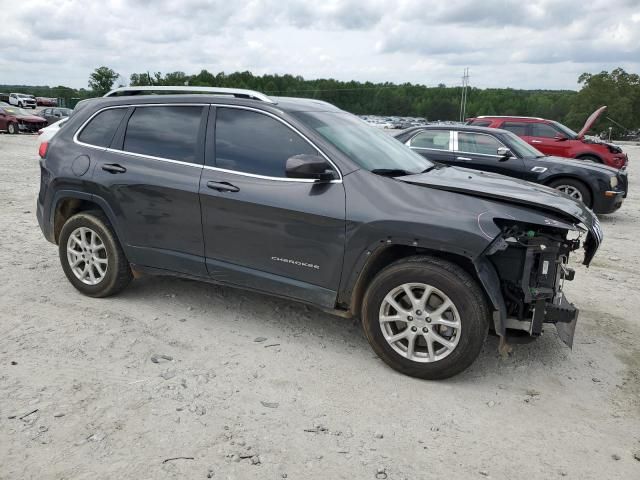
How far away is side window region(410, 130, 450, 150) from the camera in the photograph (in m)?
9.81

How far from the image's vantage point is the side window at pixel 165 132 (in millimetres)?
4348

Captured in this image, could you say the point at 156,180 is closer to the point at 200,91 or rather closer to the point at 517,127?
the point at 200,91

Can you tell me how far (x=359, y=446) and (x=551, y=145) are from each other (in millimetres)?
12047

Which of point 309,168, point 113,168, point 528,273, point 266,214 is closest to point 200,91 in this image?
point 113,168

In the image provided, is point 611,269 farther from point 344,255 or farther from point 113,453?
point 113,453

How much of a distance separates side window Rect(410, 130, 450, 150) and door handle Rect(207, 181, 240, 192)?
254 inches

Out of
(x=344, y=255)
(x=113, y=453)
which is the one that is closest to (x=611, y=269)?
(x=344, y=255)

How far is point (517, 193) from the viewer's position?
381 cm

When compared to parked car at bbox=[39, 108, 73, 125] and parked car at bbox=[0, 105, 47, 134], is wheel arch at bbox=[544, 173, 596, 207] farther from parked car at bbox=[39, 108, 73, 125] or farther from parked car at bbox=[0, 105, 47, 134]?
parked car at bbox=[39, 108, 73, 125]

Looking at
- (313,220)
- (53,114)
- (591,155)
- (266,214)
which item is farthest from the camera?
(53,114)

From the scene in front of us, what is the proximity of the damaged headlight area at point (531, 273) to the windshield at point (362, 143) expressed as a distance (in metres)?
0.97

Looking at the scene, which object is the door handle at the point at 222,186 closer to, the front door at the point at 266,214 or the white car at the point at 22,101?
the front door at the point at 266,214

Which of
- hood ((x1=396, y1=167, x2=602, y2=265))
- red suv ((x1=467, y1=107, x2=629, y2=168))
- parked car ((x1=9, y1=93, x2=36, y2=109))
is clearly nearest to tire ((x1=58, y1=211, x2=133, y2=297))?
hood ((x1=396, y1=167, x2=602, y2=265))

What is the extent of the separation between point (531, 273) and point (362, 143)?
1.57 metres
